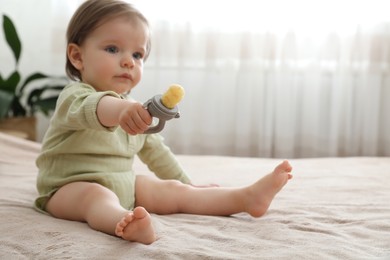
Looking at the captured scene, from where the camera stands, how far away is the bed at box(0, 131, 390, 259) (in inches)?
34.3

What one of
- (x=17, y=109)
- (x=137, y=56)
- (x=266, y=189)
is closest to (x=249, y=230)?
(x=266, y=189)

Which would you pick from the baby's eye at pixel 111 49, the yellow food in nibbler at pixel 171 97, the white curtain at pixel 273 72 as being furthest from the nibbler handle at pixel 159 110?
the white curtain at pixel 273 72

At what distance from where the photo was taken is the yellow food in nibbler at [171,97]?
34.1 inches

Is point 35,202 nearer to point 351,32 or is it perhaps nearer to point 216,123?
point 216,123

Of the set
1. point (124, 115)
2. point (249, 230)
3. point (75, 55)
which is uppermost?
point (75, 55)

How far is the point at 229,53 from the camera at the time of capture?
2645 millimetres

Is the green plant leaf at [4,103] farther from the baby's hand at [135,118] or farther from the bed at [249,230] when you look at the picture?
the baby's hand at [135,118]

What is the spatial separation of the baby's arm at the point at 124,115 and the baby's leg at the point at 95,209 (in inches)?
5.3

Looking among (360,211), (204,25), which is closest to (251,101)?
(204,25)

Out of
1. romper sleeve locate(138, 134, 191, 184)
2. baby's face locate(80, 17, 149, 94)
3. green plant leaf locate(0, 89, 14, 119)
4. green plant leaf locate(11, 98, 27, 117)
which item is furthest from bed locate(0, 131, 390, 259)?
green plant leaf locate(11, 98, 27, 117)

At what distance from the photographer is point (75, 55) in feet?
4.15

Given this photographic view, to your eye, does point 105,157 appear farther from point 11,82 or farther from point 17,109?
point 17,109

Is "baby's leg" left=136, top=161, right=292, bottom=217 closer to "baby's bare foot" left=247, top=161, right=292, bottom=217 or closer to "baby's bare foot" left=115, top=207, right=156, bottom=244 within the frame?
"baby's bare foot" left=247, top=161, right=292, bottom=217

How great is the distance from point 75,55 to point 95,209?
40 cm
